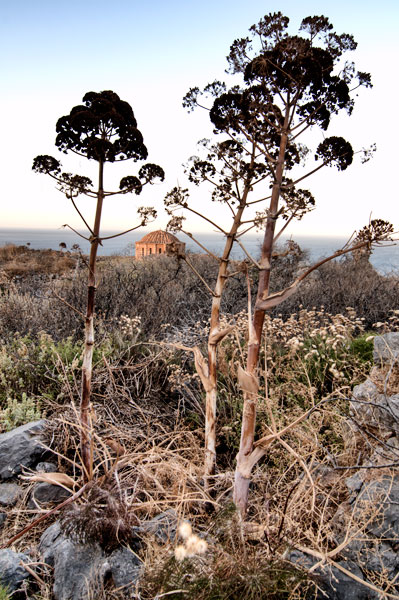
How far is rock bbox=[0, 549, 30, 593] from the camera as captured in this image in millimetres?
2166

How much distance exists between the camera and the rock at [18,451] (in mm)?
3100

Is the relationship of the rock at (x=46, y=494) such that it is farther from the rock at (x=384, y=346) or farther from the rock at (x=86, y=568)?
the rock at (x=384, y=346)

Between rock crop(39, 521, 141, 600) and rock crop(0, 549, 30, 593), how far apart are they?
0.45 ft

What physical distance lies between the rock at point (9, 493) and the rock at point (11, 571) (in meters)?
0.68

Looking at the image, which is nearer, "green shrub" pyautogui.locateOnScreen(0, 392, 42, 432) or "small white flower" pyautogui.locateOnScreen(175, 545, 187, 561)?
"small white flower" pyautogui.locateOnScreen(175, 545, 187, 561)

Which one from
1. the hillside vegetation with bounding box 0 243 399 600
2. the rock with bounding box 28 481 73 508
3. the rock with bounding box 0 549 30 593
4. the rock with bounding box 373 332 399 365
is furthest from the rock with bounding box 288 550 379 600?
the rock with bounding box 373 332 399 365

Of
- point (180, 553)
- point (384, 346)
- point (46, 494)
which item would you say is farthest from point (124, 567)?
point (384, 346)

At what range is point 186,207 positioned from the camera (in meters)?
2.61

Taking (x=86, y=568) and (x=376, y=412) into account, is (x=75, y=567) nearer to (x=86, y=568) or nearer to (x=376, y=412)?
(x=86, y=568)

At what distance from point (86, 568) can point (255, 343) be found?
1509mm

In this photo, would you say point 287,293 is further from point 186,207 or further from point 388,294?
point 388,294

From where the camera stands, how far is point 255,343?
2025 millimetres

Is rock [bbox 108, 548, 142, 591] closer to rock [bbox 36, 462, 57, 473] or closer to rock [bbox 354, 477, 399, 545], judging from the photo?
rock [bbox 36, 462, 57, 473]

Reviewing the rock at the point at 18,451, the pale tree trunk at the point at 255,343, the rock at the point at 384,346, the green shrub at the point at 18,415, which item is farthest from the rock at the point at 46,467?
the rock at the point at 384,346
